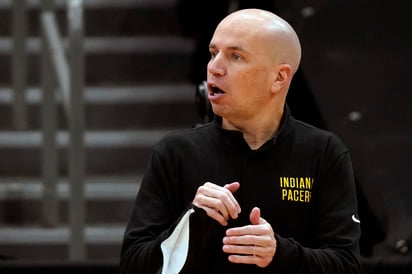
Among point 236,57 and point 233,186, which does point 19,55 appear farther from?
point 233,186

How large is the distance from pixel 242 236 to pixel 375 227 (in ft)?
8.22

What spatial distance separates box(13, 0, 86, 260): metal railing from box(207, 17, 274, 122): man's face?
305 cm

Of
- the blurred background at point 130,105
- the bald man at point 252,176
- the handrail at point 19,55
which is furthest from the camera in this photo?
the handrail at point 19,55

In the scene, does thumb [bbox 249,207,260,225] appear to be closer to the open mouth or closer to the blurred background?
the open mouth

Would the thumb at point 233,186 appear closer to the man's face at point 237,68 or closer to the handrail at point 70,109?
the man's face at point 237,68

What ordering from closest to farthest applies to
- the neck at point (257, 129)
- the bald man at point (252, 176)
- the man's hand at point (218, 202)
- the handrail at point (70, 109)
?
the man's hand at point (218, 202) → the bald man at point (252, 176) → the neck at point (257, 129) → the handrail at point (70, 109)

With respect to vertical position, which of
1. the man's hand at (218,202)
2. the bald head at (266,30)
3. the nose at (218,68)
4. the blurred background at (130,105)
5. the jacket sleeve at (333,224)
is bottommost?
the blurred background at (130,105)

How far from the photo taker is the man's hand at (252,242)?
2.33 meters

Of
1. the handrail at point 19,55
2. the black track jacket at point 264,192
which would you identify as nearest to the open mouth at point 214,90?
the black track jacket at point 264,192

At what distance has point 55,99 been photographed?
5824 mm

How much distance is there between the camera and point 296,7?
5.36 metres

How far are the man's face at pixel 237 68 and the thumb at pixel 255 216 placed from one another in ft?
0.89

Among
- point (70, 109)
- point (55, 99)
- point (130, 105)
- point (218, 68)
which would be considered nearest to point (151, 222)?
point (218, 68)

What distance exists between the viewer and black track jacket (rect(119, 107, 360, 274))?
247 cm
